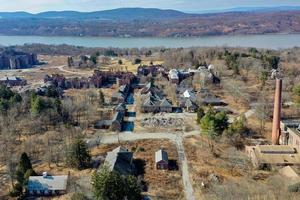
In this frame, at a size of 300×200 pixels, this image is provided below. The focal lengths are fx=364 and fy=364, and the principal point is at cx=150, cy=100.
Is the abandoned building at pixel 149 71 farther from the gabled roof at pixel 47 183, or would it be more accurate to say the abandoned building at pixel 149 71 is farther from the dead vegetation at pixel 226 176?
the gabled roof at pixel 47 183

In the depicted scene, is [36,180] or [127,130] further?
[127,130]

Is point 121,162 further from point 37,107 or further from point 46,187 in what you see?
point 37,107

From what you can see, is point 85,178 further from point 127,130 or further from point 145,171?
point 127,130

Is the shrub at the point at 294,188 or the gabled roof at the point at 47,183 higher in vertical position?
the shrub at the point at 294,188

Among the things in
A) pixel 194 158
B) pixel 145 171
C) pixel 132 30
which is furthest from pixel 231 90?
pixel 132 30

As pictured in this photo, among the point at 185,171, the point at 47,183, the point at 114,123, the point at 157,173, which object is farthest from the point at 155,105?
the point at 47,183

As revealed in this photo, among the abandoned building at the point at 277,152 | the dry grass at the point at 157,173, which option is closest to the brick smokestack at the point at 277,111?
the abandoned building at the point at 277,152

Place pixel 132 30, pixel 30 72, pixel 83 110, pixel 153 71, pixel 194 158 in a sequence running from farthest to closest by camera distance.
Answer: pixel 132 30 → pixel 30 72 → pixel 153 71 → pixel 83 110 → pixel 194 158

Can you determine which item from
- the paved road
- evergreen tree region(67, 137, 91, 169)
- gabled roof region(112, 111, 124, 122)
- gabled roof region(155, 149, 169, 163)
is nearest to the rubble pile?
gabled roof region(112, 111, 124, 122)
